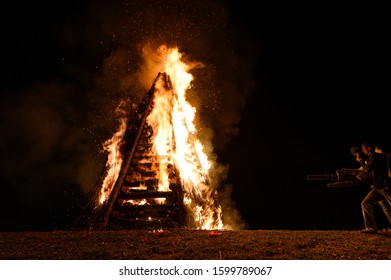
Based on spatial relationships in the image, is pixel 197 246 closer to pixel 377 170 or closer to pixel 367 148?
pixel 377 170

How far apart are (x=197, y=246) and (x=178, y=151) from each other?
4582 millimetres

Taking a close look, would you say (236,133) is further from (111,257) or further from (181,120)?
(111,257)

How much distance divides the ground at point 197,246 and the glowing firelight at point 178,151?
9.19ft

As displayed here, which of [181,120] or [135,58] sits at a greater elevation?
[135,58]

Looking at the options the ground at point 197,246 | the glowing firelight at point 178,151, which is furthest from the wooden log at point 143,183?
the ground at point 197,246

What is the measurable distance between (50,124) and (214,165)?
708 centimetres

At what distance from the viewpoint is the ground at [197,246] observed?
5.03 metres

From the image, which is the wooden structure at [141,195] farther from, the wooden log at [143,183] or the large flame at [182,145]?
the large flame at [182,145]

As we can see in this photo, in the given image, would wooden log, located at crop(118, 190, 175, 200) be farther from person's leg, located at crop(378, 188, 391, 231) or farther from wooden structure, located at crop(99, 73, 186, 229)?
person's leg, located at crop(378, 188, 391, 231)

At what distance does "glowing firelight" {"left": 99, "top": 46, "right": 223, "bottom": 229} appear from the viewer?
9.57 metres

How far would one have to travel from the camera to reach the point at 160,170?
9570 mm

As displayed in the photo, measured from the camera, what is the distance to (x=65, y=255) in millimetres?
5109

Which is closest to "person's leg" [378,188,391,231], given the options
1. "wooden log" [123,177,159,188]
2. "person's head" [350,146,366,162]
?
"person's head" [350,146,366,162]
